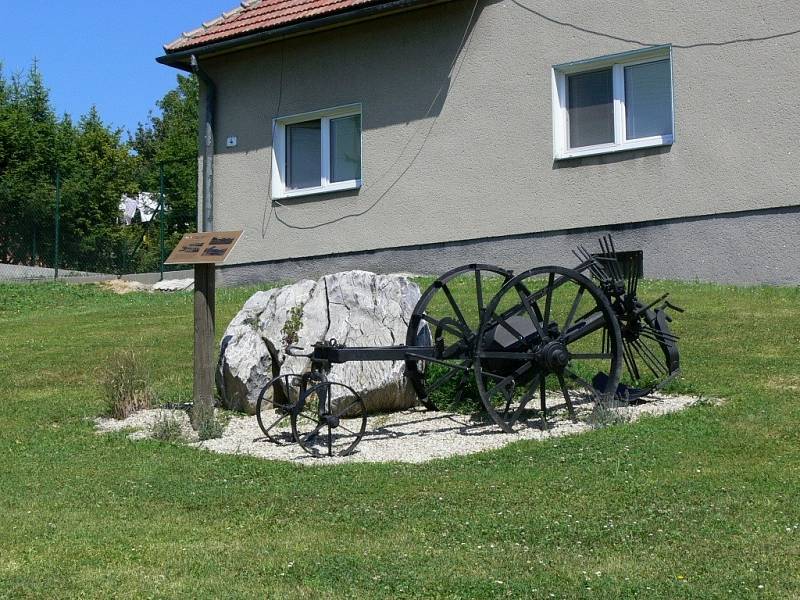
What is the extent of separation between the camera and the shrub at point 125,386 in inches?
362

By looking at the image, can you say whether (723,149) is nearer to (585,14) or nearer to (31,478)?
(585,14)

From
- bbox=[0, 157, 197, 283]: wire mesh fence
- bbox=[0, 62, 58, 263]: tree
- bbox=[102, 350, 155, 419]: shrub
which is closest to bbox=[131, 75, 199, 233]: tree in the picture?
bbox=[0, 62, 58, 263]: tree

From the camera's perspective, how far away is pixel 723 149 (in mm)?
13383

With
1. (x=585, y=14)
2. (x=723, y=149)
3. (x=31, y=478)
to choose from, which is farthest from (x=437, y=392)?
(x=585, y=14)

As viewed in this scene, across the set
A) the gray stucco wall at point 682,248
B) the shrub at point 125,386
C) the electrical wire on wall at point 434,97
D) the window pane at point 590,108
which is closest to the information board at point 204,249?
the shrub at point 125,386

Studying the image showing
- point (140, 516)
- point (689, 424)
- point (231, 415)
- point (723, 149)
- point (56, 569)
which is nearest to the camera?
point (56, 569)

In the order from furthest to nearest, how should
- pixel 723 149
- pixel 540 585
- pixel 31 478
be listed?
pixel 723 149 → pixel 31 478 → pixel 540 585

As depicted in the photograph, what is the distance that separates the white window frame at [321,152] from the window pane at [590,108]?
3.38 meters

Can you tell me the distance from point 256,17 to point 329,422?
11463mm

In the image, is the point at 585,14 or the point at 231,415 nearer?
the point at 231,415

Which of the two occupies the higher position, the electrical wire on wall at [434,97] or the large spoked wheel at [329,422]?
the electrical wire on wall at [434,97]

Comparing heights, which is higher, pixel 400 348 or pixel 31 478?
pixel 400 348

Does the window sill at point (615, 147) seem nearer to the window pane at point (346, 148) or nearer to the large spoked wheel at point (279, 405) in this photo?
the window pane at point (346, 148)

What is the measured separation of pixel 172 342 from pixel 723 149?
700cm
